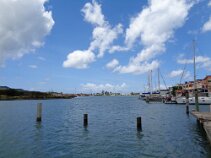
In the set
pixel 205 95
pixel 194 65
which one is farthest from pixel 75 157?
pixel 205 95

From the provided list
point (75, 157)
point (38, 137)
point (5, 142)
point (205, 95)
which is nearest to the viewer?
point (75, 157)

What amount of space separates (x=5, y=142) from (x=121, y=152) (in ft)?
37.7

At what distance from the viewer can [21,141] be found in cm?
2700

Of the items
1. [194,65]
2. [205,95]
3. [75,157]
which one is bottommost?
[75,157]

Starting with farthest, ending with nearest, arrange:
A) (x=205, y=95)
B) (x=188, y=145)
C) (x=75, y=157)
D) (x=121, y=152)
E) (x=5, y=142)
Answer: (x=205, y=95) → (x=5, y=142) → (x=188, y=145) → (x=121, y=152) → (x=75, y=157)

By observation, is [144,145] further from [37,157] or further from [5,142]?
[5,142]

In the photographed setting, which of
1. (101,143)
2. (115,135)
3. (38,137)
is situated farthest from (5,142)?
(115,135)

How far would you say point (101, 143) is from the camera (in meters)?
25.9

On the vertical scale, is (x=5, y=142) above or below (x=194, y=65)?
below

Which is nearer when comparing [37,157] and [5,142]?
[37,157]

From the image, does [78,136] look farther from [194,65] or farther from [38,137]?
[194,65]

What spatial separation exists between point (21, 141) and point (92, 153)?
8.81 m

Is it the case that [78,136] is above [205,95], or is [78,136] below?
below

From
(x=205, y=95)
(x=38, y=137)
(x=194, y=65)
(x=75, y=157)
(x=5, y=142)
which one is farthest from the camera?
(x=205, y=95)
